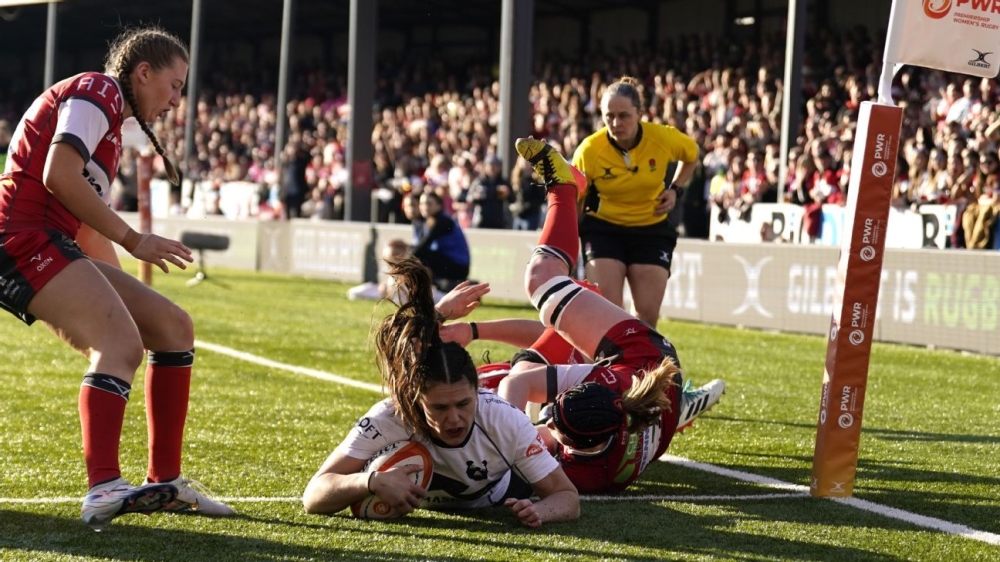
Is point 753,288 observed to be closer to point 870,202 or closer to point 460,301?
point 460,301

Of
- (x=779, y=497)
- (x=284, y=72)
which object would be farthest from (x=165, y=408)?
(x=284, y=72)

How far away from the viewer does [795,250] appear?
14047 mm

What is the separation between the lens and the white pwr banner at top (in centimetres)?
545

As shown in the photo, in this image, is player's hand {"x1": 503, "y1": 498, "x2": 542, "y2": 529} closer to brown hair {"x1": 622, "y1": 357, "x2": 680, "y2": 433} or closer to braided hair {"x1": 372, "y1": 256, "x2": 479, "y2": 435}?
braided hair {"x1": 372, "y1": 256, "x2": 479, "y2": 435}

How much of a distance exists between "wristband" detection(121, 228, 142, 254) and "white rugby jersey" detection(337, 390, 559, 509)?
102 centimetres

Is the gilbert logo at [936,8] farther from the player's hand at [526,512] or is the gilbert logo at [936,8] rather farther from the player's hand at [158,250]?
the player's hand at [158,250]

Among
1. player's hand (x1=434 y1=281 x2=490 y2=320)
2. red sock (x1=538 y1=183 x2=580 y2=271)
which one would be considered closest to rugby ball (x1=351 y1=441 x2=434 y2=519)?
player's hand (x1=434 y1=281 x2=490 y2=320)

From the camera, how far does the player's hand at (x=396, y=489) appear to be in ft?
15.2

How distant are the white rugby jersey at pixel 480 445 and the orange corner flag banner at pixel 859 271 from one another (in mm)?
1327

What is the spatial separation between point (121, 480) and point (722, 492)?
A: 2545 millimetres

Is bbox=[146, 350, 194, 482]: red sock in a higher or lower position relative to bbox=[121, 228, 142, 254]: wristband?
lower

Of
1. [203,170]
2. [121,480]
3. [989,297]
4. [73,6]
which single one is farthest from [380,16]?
[121,480]

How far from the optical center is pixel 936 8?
5.45 m

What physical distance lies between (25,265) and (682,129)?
1696cm
